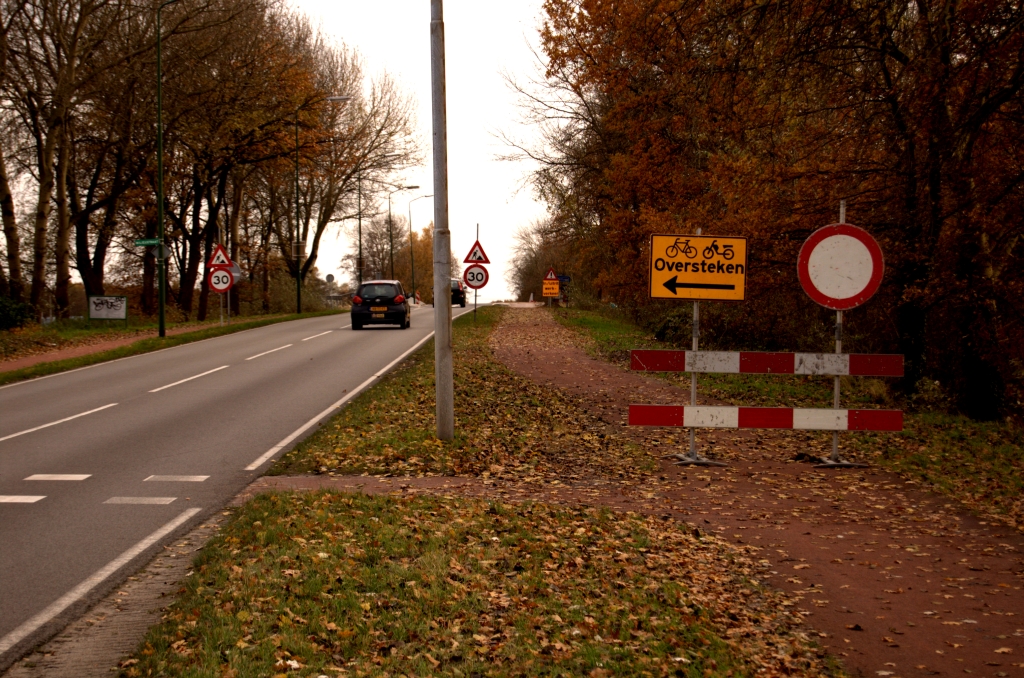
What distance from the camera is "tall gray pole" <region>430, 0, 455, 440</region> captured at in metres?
11.1

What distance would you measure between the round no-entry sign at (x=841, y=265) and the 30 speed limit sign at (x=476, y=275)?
67.9ft

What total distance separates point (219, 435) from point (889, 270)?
10.8m

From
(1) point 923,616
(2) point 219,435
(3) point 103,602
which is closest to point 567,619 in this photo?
(1) point 923,616

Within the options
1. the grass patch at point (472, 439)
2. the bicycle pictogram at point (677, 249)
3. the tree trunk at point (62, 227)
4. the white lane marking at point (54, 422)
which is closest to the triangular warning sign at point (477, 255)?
the tree trunk at point (62, 227)

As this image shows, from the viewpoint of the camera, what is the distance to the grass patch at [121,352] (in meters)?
19.0

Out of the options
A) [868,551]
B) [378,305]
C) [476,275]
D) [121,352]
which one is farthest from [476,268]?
[868,551]

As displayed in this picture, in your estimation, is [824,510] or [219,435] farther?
[219,435]

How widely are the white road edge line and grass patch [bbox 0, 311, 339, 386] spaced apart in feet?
41.6

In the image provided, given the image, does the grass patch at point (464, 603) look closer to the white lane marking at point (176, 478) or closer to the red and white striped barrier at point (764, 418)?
the white lane marking at point (176, 478)

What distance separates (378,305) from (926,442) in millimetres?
22762

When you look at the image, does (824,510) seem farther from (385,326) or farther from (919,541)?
(385,326)

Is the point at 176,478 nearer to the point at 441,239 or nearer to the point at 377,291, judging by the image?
the point at 441,239

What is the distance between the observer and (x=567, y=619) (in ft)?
18.1

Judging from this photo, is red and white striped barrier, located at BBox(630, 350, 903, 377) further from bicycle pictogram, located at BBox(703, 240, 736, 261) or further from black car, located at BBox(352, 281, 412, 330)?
black car, located at BBox(352, 281, 412, 330)
